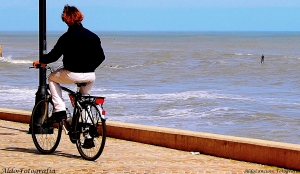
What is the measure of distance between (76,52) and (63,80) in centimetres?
35

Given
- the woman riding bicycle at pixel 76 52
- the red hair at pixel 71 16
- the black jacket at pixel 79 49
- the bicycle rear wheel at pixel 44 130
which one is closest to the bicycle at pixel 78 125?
the bicycle rear wheel at pixel 44 130

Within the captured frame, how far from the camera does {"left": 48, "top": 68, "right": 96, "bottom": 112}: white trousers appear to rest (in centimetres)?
789

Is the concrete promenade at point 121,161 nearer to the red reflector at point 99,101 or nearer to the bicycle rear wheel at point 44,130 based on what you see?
the bicycle rear wheel at point 44,130

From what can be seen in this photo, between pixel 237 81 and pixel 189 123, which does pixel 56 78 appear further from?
pixel 237 81

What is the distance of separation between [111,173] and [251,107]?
14526mm

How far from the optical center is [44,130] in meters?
Answer: 8.49

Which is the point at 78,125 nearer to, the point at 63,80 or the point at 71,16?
the point at 63,80

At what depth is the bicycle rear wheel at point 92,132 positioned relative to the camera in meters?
7.69

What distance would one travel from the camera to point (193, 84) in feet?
109

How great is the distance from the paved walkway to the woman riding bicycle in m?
0.86

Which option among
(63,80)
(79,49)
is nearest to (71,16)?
(79,49)

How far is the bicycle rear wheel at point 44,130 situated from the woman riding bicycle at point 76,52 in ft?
1.94

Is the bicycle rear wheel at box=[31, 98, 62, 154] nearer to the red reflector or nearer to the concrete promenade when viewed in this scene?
the concrete promenade

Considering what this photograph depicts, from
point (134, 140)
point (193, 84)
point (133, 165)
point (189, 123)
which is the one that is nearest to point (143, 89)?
point (193, 84)
